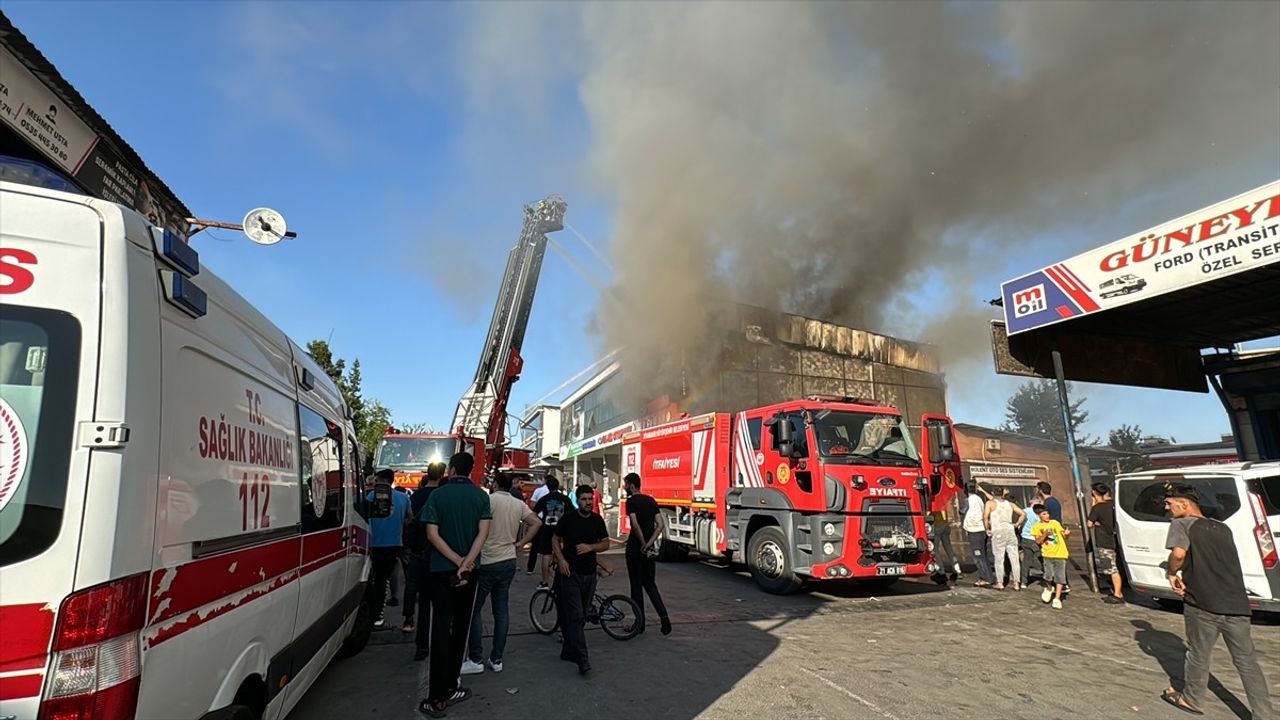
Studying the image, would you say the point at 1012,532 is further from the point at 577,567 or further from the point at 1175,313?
the point at 577,567

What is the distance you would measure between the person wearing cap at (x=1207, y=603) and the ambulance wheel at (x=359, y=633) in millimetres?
6426

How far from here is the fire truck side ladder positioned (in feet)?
51.0

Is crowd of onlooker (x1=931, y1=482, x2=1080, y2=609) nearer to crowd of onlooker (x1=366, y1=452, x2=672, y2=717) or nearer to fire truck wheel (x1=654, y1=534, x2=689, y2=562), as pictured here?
fire truck wheel (x1=654, y1=534, x2=689, y2=562)

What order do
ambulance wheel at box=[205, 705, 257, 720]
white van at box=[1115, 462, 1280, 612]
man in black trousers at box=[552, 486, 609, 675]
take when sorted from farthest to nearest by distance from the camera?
white van at box=[1115, 462, 1280, 612] < man in black trousers at box=[552, 486, 609, 675] < ambulance wheel at box=[205, 705, 257, 720]

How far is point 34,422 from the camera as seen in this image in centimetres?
167

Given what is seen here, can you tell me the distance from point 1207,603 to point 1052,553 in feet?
14.3

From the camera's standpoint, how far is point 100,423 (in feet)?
5.61

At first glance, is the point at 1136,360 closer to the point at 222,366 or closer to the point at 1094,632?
the point at 1094,632

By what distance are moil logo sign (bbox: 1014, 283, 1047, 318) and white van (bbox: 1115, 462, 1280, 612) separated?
9.37 feet

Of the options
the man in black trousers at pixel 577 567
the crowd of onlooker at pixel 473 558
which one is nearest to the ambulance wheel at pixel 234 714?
the crowd of onlooker at pixel 473 558

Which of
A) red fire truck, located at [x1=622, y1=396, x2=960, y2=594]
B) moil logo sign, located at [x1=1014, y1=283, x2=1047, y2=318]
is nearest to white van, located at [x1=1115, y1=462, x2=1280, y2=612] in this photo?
red fire truck, located at [x1=622, y1=396, x2=960, y2=594]

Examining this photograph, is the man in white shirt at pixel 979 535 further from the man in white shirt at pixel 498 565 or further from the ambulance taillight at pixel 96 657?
the ambulance taillight at pixel 96 657

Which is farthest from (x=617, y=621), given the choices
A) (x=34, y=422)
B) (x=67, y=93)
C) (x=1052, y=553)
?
(x=67, y=93)

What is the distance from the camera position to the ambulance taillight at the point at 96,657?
5.23 feet
